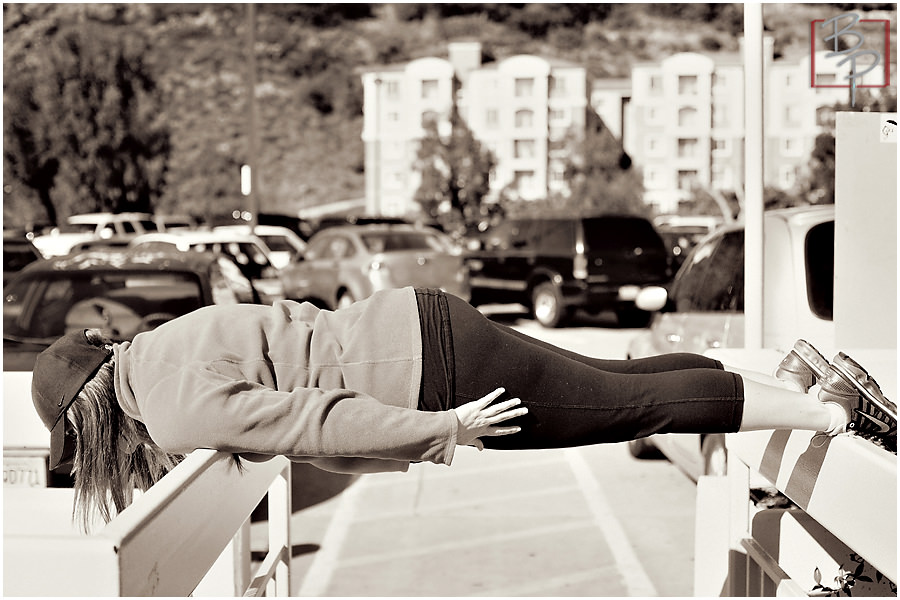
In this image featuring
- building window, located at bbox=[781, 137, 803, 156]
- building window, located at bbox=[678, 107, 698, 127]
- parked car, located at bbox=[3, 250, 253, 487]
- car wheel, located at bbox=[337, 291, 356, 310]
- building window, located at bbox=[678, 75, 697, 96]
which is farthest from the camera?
building window, located at bbox=[678, 75, 697, 96]

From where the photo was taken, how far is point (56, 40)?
150 feet

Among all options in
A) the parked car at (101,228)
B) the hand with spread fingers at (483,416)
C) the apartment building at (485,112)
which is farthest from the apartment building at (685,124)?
the hand with spread fingers at (483,416)

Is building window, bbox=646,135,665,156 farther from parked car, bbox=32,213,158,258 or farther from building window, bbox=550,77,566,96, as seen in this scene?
parked car, bbox=32,213,158,258

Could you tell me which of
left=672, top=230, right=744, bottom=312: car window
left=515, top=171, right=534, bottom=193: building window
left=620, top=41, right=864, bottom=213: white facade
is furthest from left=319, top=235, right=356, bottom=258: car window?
left=515, top=171, right=534, bottom=193: building window

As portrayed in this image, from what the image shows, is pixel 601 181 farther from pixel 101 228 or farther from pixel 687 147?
pixel 101 228

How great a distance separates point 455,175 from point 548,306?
3357 centimetres

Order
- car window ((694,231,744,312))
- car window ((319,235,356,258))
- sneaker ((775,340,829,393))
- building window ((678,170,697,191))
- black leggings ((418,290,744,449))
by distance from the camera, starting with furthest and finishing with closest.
Answer: building window ((678,170,697,191)), car window ((319,235,356,258)), car window ((694,231,744,312)), sneaker ((775,340,829,393)), black leggings ((418,290,744,449))

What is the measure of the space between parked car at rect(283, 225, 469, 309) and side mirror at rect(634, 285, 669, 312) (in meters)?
9.24

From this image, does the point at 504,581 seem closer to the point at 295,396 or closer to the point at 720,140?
the point at 295,396

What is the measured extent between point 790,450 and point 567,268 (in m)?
14.1

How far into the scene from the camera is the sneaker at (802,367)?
3.16 metres

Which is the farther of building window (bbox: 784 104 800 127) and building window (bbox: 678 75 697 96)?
building window (bbox: 678 75 697 96)

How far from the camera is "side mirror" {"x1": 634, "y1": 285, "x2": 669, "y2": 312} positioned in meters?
6.46

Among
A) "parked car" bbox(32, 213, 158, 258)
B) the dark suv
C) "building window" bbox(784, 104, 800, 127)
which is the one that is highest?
"building window" bbox(784, 104, 800, 127)
